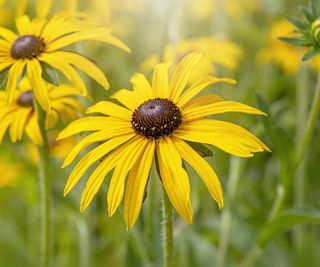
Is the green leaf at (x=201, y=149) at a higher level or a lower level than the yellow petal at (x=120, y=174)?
higher

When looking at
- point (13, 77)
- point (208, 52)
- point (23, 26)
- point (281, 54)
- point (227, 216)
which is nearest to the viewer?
point (13, 77)

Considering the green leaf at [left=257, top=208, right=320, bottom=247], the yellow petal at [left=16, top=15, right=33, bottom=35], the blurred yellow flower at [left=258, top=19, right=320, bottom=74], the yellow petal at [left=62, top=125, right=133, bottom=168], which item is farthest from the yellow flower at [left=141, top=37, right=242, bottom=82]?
the yellow petal at [left=62, top=125, right=133, bottom=168]

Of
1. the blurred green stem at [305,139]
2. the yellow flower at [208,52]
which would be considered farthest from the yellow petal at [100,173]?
the yellow flower at [208,52]

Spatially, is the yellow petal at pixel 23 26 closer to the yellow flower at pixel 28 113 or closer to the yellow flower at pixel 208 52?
the yellow flower at pixel 28 113

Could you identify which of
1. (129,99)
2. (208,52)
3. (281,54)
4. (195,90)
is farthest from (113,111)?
(281,54)

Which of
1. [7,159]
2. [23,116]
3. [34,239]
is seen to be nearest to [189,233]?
[34,239]

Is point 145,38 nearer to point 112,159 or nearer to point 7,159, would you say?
point 7,159

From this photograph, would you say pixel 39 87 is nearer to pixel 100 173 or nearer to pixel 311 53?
pixel 100 173
